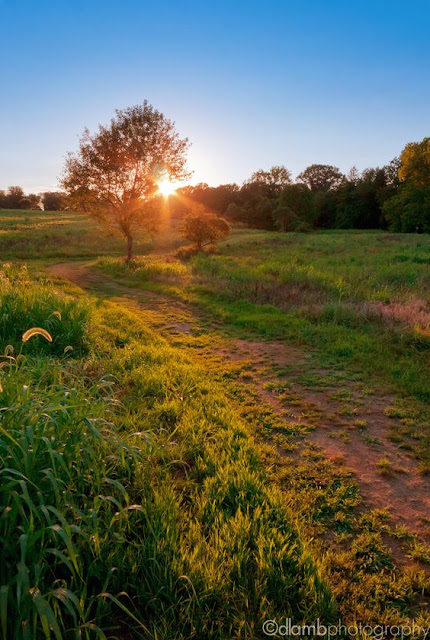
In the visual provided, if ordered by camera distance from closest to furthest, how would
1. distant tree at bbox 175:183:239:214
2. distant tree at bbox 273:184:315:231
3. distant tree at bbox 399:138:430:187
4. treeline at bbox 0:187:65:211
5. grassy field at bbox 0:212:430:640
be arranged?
grassy field at bbox 0:212:430:640
distant tree at bbox 399:138:430:187
distant tree at bbox 273:184:315:231
distant tree at bbox 175:183:239:214
treeline at bbox 0:187:65:211

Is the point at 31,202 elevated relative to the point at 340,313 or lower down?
elevated

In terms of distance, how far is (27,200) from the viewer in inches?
3615

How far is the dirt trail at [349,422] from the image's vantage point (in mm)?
3646

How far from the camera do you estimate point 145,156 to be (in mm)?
23516

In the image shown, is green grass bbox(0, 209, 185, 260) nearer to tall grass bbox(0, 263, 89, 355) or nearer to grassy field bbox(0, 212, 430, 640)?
tall grass bbox(0, 263, 89, 355)

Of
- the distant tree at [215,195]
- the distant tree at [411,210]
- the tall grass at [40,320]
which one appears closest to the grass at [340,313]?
the tall grass at [40,320]

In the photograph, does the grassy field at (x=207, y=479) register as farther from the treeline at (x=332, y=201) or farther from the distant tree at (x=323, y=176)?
the distant tree at (x=323, y=176)

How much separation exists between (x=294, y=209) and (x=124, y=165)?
48256 mm

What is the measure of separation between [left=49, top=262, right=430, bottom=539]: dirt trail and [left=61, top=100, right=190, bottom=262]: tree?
17.9 m

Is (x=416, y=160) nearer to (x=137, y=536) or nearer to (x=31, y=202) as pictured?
(x=137, y=536)

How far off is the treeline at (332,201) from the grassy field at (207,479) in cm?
4924

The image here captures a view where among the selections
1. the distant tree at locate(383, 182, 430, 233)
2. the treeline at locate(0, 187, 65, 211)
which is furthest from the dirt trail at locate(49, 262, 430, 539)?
the treeline at locate(0, 187, 65, 211)

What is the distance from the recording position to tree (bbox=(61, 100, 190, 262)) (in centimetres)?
2288

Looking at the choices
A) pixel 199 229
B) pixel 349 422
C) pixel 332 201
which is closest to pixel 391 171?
pixel 332 201
